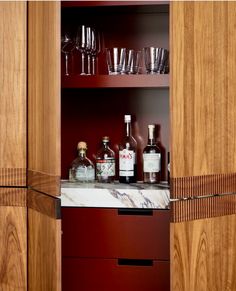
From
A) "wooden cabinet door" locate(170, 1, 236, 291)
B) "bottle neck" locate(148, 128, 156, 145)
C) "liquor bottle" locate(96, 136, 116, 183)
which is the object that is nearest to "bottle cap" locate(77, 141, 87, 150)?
"liquor bottle" locate(96, 136, 116, 183)

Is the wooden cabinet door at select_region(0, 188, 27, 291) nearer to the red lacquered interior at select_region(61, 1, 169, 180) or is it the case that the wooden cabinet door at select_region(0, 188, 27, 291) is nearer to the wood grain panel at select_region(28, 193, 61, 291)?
the wood grain panel at select_region(28, 193, 61, 291)

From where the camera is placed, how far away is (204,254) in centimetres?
197

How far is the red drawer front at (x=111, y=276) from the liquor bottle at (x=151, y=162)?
1.51 ft

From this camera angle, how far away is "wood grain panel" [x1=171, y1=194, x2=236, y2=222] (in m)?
1.89

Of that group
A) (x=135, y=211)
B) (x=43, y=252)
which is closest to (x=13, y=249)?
(x=43, y=252)

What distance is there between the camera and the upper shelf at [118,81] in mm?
2408

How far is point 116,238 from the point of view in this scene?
2.34 meters

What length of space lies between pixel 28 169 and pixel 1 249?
38 cm

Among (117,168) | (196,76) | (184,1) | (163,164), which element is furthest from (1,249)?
(184,1)

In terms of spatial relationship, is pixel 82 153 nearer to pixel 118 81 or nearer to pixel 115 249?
pixel 118 81

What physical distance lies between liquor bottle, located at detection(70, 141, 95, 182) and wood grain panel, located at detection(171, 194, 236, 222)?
806mm

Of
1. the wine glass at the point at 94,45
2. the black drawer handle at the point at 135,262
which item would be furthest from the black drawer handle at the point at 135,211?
the wine glass at the point at 94,45

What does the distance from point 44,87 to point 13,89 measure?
0.75 ft

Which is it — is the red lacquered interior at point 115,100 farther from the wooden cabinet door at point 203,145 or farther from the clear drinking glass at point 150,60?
the wooden cabinet door at point 203,145
